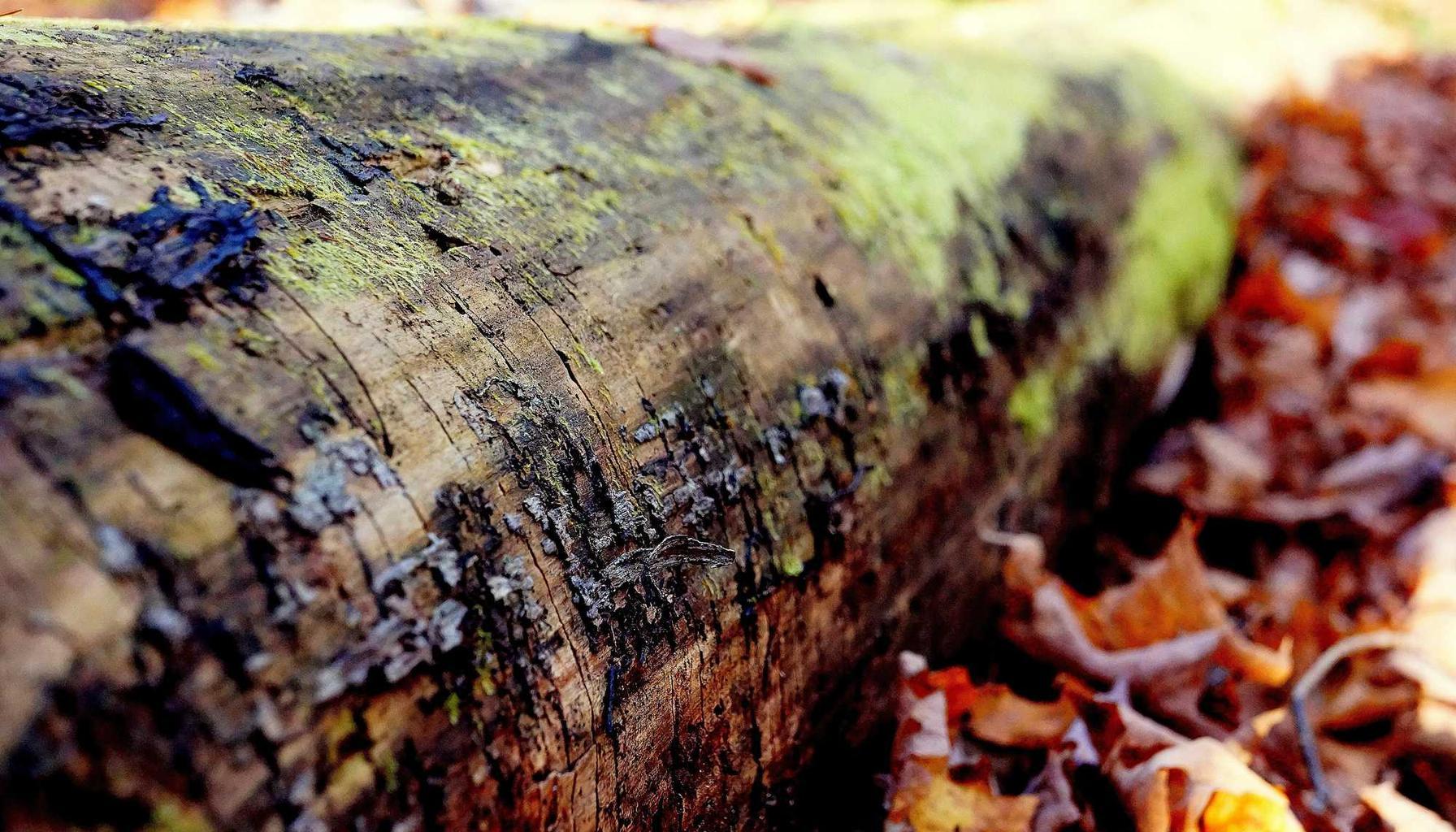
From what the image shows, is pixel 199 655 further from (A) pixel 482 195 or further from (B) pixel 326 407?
(A) pixel 482 195

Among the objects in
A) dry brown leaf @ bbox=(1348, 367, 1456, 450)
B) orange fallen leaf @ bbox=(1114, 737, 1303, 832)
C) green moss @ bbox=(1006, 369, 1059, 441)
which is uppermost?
green moss @ bbox=(1006, 369, 1059, 441)

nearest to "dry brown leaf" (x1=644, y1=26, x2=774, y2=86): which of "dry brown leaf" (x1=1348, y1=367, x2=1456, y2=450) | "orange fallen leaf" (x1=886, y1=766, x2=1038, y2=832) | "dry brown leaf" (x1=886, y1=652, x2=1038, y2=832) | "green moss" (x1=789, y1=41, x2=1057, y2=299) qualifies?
"green moss" (x1=789, y1=41, x2=1057, y2=299)

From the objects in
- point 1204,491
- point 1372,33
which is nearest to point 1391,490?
point 1204,491

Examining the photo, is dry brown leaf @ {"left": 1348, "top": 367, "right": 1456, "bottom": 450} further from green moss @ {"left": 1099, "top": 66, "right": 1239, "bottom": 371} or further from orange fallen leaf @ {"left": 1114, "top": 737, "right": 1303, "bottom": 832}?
orange fallen leaf @ {"left": 1114, "top": 737, "right": 1303, "bottom": 832}

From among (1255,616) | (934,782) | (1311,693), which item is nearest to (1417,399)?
(1255,616)

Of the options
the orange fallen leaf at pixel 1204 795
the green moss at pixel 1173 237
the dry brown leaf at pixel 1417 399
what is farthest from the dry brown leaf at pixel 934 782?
the dry brown leaf at pixel 1417 399

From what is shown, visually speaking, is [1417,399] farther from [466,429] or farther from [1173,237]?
[466,429]
